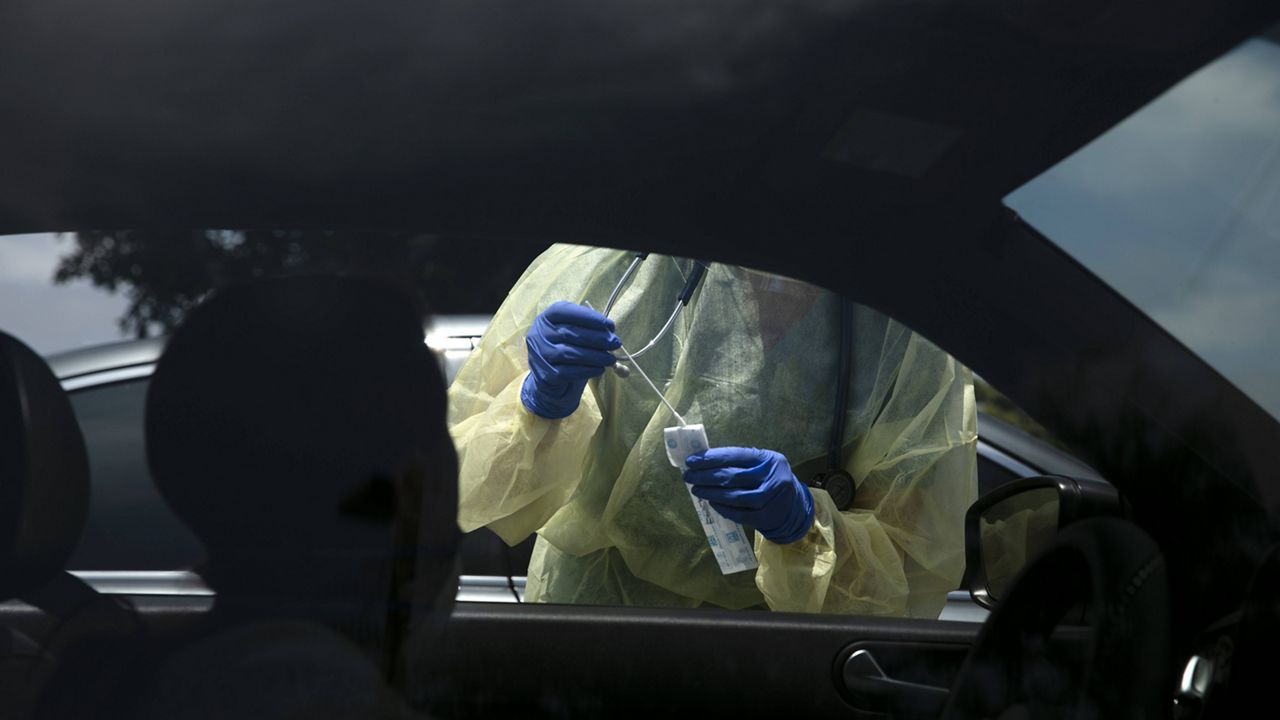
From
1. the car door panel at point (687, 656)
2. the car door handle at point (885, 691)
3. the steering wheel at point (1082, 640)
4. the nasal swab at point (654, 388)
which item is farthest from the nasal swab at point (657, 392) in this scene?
the steering wheel at point (1082, 640)

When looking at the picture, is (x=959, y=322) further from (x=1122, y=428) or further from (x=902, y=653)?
(x=902, y=653)

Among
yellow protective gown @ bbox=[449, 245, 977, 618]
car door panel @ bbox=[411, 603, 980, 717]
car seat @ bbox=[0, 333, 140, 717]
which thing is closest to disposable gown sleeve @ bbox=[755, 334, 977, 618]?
yellow protective gown @ bbox=[449, 245, 977, 618]

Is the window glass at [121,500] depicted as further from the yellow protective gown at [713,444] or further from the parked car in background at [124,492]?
the yellow protective gown at [713,444]

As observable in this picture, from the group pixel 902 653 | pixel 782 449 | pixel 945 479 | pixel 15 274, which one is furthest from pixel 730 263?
pixel 945 479

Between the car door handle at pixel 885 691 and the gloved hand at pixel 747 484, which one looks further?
the gloved hand at pixel 747 484

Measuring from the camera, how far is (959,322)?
3.11 ft

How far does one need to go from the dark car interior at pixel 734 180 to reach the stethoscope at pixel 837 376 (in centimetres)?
23

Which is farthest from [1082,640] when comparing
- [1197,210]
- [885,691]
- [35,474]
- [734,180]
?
[35,474]

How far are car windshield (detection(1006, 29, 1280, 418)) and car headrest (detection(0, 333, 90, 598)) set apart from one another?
0.75m

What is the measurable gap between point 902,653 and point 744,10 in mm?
623

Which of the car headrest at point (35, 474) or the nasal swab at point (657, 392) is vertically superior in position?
the car headrest at point (35, 474)

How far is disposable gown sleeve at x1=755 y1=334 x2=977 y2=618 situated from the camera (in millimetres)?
1547

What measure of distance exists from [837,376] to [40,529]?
0.97 m

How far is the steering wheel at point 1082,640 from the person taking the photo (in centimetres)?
90
